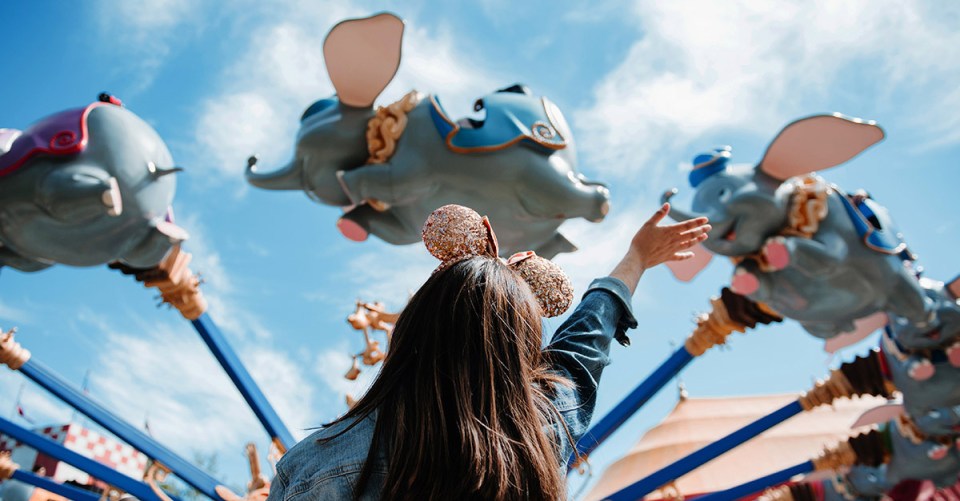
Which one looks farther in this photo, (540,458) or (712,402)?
(712,402)

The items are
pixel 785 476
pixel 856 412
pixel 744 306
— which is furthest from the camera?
pixel 856 412

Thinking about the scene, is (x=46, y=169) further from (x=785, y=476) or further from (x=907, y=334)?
(x=785, y=476)

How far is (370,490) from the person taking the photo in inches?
30.2

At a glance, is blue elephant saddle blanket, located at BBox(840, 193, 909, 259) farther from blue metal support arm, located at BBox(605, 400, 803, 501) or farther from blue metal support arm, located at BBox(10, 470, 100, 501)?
blue metal support arm, located at BBox(10, 470, 100, 501)

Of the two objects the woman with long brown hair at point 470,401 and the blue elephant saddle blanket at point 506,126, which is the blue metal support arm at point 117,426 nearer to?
the blue elephant saddle blanket at point 506,126

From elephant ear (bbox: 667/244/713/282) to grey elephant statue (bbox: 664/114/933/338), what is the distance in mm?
254

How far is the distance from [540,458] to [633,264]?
16.9 inches

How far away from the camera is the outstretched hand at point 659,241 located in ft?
3.84

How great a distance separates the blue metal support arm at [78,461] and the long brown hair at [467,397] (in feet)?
12.3

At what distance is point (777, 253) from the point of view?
3.72m

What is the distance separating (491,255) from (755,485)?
481 centimetres

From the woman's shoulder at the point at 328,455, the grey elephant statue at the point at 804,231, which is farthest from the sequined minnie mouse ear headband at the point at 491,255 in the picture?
the grey elephant statue at the point at 804,231

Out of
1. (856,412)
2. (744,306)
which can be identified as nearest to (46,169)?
(744,306)

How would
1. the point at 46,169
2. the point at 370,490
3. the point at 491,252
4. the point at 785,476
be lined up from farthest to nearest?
the point at 785,476 → the point at 46,169 → the point at 491,252 → the point at 370,490
